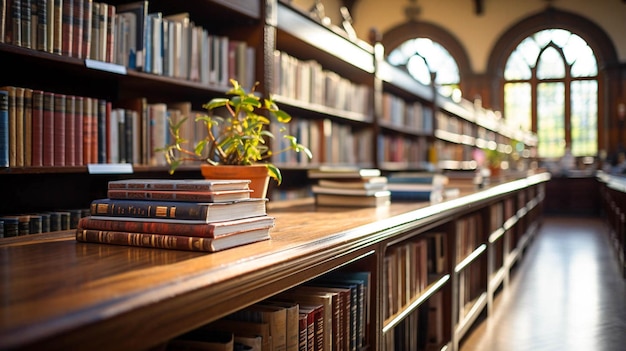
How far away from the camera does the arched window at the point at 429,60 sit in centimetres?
1298

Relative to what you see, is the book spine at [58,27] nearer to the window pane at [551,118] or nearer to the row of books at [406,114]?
the row of books at [406,114]

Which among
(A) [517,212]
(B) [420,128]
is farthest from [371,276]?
(B) [420,128]

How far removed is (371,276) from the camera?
1.68 metres

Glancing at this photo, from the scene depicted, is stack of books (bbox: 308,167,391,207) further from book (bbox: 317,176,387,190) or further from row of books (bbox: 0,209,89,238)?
row of books (bbox: 0,209,89,238)

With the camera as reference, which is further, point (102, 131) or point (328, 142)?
point (328, 142)

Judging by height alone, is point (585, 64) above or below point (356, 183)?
above

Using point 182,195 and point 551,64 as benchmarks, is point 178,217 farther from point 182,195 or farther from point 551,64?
point 551,64

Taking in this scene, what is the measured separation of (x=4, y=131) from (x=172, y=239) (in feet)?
3.39

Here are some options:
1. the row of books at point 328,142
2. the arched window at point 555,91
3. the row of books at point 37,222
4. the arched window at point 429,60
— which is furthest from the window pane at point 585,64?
the row of books at point 37,222

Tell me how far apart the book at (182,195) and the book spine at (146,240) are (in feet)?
0.29

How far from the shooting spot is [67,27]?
2061mm

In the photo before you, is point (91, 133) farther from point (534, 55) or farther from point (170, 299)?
point (534, 55)

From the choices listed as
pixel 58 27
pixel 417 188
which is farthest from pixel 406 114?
pixel 58 27

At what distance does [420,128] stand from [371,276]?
4.99m
